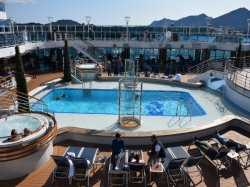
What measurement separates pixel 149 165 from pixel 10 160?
3402 millimetres

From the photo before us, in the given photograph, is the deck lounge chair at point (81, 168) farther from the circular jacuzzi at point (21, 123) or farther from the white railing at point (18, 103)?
the white railing at point (18, 103)

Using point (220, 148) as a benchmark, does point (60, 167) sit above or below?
below

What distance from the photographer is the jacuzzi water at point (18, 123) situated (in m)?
6.97

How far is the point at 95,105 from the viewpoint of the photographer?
45.0ft

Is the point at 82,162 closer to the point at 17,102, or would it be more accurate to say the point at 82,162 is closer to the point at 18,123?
the point at 18,123

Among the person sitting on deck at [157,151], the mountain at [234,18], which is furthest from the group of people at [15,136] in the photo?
the mountain at [234,18]

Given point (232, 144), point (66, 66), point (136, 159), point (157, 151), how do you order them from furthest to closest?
point (66, 66) → point (232, 144) → point (157, 151) → point (136, 159)

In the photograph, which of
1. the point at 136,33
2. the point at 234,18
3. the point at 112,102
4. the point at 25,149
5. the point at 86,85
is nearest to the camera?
the point at 25,149

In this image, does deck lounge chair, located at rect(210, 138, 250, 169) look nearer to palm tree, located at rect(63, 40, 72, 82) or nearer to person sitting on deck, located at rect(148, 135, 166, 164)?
person sitting on deck, located at rect(148, 135, 166, 164)

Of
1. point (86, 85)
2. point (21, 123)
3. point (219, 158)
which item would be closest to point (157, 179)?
point (219, 158)

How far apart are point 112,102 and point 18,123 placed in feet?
23.7

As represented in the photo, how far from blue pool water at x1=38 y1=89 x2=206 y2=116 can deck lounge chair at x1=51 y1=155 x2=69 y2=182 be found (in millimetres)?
6127

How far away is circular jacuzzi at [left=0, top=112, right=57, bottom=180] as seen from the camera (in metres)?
5.88

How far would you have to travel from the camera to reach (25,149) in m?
5.98
